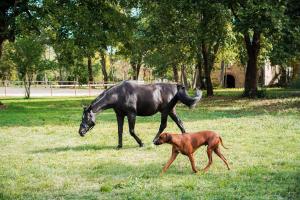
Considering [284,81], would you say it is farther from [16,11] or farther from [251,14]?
[16,11]

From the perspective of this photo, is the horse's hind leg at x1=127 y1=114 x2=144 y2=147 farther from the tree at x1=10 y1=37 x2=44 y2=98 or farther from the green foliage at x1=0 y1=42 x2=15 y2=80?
the green foliage at x1=0 y1=42 x2=15 y2=80

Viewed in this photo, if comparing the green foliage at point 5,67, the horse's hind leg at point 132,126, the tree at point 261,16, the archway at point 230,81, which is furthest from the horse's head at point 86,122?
the archway at point 230,81

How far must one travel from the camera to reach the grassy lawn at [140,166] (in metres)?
8.73

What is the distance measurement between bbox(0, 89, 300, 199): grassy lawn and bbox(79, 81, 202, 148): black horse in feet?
2.96

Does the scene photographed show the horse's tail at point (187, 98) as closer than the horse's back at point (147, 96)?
Yes

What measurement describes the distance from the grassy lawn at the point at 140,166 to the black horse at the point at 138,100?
901 millimetres

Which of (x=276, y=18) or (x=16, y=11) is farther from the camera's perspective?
(x=16, y=11)

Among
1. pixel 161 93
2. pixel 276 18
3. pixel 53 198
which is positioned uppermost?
pixel 276 18

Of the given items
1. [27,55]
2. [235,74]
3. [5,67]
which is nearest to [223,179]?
[27,55]

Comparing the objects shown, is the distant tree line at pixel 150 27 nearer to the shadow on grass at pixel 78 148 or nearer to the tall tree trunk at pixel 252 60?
the tall tree trunk at pixel 252 60

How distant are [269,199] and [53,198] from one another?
11.4ft

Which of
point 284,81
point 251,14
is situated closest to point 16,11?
point 251,14

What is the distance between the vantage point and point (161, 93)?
1448cm

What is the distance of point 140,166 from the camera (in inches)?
439
